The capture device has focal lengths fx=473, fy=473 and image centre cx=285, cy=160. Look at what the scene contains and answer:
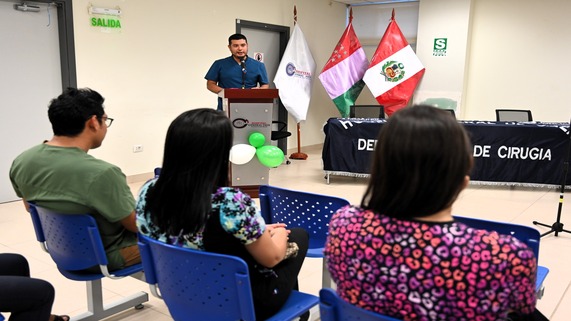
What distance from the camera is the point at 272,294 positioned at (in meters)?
1.52

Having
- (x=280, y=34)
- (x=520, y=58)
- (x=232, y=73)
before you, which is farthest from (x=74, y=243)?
(x=520, y=58)

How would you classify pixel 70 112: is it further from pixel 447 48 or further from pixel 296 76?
pixel 447 48

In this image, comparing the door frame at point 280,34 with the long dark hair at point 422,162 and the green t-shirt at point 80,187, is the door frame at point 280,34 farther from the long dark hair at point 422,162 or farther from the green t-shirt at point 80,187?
the long dark hair at point 422,162

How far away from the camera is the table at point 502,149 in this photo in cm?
514

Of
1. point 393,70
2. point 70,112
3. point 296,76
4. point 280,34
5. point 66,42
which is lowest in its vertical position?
point 70,112

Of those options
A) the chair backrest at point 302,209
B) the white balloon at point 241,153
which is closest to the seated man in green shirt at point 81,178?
the chair backrest at point 302,209

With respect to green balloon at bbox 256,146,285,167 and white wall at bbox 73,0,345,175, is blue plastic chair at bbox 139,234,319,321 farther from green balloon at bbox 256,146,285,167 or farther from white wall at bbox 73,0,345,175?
white wall at bbox 73,0,345,175

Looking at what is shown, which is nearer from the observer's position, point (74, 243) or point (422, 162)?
point (422, 162)

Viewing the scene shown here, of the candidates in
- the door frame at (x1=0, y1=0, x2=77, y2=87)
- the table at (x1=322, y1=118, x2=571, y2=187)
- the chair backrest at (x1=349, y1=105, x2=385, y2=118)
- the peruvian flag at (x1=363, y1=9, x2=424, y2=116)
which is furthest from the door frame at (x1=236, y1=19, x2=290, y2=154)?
the door frame at (x1=0, y1=0, x2=77, y2=87)

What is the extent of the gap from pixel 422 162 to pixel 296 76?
6.47 metres

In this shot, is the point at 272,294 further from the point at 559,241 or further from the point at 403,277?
the point at 559,241

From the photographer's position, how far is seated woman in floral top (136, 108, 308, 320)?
4.66 feet

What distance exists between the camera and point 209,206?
1.42 meters

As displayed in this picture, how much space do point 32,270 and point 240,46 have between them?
2980mm
